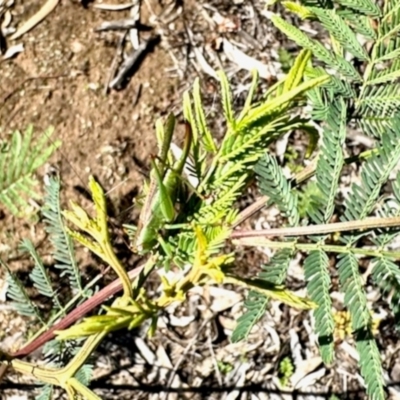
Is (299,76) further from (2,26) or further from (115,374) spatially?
(2,26)

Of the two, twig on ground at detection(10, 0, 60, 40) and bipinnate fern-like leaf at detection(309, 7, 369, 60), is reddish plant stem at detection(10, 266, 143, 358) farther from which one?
twig on ground at detection(10, 0, 60, 40)

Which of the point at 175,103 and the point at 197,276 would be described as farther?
the point at 175,103

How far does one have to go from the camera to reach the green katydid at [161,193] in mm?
1097

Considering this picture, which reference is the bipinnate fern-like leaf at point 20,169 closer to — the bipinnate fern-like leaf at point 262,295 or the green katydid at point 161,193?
the green katydid at point 161,193

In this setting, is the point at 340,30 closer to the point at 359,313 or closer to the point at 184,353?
the point at 359,313

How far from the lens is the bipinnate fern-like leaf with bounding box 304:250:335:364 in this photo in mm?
1459

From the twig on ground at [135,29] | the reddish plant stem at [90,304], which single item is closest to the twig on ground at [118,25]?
the twig on ground at [135,29]

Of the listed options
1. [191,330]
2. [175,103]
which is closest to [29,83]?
[175,103]

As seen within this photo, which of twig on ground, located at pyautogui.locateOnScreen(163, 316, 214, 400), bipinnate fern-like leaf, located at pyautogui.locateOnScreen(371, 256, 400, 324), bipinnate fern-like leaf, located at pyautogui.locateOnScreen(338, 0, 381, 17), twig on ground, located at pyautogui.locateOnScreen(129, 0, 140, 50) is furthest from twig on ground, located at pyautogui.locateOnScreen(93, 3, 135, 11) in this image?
bipinnate fern-like leaf, located at pyautogui.locateOnScreen(371, 256, 400, 324)

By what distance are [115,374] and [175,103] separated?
3.27 feet

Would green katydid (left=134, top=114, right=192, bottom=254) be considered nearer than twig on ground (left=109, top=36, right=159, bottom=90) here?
Yes

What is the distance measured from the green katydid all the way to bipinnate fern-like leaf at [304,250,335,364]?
0.34 meters

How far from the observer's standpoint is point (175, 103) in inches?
118

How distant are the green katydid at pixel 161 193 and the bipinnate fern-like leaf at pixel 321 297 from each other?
34cm
